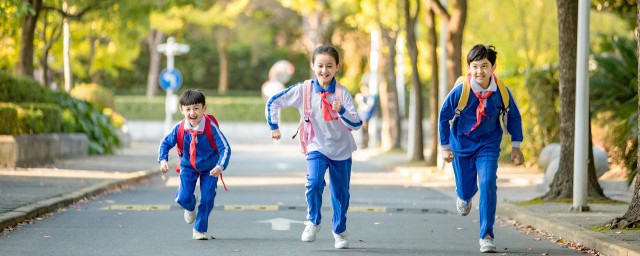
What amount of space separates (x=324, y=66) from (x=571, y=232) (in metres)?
2.95

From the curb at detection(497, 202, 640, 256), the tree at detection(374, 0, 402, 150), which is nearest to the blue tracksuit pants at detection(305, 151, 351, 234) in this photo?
the curb at detection(497, 202, 640, 256)

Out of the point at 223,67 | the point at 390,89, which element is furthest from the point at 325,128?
the point at 223,67

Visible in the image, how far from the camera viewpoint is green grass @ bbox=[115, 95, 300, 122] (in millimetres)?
62312

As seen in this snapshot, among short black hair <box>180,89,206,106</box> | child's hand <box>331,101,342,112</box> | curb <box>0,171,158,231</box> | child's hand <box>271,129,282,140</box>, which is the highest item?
short black hair <box>180,89,206,106</box>

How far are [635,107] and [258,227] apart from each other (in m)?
8.29

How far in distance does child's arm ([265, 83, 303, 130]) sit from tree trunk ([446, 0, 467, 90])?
606 inches

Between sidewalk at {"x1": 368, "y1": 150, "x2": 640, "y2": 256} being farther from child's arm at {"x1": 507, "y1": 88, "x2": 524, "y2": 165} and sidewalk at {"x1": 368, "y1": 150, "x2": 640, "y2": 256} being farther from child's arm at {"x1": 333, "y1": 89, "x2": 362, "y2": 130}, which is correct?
→ child's arm at {"x1": 333, "y1": 89, "x2": 362, "y2": 130}

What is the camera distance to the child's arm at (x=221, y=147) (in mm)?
12180

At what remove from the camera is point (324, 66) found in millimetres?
11516

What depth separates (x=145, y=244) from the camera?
12031 mm

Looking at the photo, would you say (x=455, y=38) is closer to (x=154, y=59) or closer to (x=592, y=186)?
(x=592, y=186)

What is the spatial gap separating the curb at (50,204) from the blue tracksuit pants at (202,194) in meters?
1.80

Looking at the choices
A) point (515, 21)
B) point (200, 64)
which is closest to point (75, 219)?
point (515, 21)

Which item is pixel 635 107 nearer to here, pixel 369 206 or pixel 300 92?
pixel 369 206
